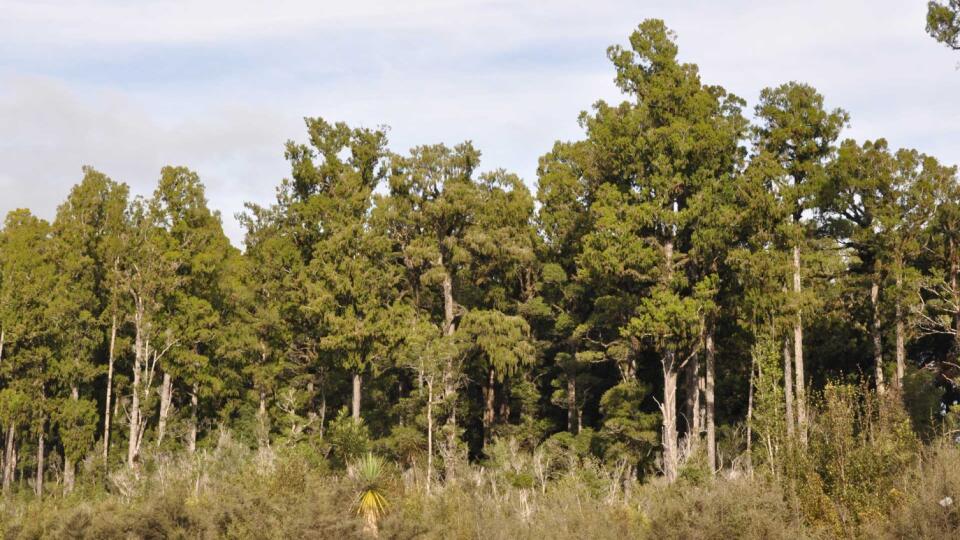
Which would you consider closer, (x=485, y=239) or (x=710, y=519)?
(x=710, y=519)

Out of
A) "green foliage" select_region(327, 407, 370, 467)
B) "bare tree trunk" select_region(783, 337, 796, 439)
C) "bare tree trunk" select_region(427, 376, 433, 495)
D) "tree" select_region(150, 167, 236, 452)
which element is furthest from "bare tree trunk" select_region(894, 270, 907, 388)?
"tree" select_region(150, 167, 236, 452)

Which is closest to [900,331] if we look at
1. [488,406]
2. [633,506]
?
[633,506]

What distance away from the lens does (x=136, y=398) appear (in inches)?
1497

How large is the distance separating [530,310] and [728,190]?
1025 cm

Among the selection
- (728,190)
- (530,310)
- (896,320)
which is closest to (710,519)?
(728,190)

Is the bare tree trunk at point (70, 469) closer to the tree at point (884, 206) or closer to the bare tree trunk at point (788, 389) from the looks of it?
the bare tree trunk at point (788, 389)

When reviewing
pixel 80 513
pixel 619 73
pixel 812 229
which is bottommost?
pixel 80 513

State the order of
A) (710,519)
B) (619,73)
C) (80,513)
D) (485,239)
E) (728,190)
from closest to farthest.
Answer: (710,519), (80,513), (728,190), (619,73), (485,239)

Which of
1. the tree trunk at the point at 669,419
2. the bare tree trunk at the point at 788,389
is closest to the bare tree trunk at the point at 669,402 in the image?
the tree trunk at the point at 669,419

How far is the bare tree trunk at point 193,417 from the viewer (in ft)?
128

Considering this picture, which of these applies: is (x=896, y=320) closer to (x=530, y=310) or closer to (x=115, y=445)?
(x=530, y=310)

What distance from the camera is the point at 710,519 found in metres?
18.5

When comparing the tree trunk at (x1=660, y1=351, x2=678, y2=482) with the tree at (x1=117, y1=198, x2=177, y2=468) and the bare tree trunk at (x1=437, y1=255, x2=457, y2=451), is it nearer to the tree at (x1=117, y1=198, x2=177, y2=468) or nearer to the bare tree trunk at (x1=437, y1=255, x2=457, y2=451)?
the bare tree trunk at (x1=437, y1=255, x2=457, y2=451)

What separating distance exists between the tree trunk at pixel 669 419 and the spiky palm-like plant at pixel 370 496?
10.2 meters
